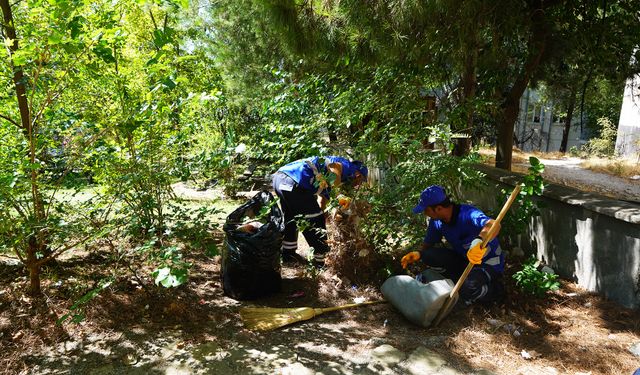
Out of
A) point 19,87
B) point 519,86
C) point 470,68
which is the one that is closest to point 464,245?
point 470,68

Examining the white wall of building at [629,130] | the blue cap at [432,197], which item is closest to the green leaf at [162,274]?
the blue cap at [432,197]

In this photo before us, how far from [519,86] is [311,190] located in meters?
3.26

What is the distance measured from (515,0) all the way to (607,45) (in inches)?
61.8

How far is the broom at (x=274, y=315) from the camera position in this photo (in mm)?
3078

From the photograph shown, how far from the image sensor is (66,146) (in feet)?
10.3

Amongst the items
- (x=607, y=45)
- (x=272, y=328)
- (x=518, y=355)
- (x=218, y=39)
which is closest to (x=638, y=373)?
(x=518, y=355)

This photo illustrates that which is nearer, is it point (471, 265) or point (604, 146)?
point (471, 265)

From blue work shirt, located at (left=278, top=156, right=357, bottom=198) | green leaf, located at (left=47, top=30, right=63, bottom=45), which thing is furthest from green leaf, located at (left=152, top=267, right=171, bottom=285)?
blue work shirt, located at (left=278, top=156, right=357, bottom=198)

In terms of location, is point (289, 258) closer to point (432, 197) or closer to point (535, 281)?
point (432, 197)

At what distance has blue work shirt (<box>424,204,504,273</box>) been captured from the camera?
3291 millimetres

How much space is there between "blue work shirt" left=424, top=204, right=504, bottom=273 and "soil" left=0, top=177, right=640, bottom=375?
1.23 feet

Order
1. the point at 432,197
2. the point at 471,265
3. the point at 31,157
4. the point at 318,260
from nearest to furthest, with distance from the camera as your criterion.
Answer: the point at 31,157, the point at 471,265, the point at 432,197, the point at 318,260

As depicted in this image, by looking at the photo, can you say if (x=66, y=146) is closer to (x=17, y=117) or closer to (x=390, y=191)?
(x=17, y=117)

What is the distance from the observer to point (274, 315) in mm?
3160
